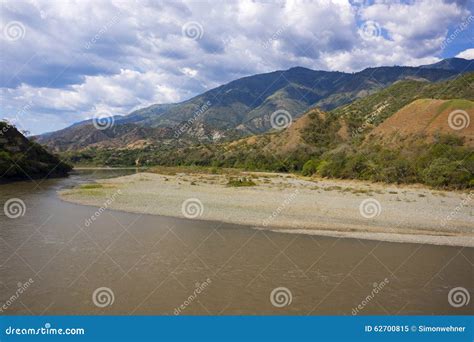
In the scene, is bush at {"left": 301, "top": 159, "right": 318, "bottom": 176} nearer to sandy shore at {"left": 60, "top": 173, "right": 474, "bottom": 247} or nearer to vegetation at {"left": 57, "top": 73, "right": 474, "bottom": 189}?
vegetation at {"left": 57, "top": 73, "right": 474, "bottom": 189}

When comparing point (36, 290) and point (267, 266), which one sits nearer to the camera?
point (36, 290)

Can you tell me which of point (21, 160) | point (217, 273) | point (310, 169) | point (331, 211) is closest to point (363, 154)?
point (310, 169)

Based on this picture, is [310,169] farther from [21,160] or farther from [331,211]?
[21,160]

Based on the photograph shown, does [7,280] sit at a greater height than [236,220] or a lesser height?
lesser

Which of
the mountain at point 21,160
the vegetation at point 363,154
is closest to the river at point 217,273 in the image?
the vegetation at point 363,154

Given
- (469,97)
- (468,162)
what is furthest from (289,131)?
(468,162)

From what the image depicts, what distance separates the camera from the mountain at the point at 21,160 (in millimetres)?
78769

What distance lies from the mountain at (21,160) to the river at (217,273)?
60.4m

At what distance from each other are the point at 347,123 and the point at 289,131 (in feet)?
79.8

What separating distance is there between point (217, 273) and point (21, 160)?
283 feet

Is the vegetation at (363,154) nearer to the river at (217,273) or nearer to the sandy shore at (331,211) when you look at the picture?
the sandy shore at (331,211)

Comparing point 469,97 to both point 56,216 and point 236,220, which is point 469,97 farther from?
point 56,216

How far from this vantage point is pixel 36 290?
49.3 feet

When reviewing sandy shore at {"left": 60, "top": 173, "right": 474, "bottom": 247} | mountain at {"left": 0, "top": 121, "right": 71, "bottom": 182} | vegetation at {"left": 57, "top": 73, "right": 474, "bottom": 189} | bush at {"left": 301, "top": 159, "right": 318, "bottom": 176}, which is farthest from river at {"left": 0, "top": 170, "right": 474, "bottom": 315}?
bush at {"left": 301, "top": 159, "right": 318, "bottom": 176}
